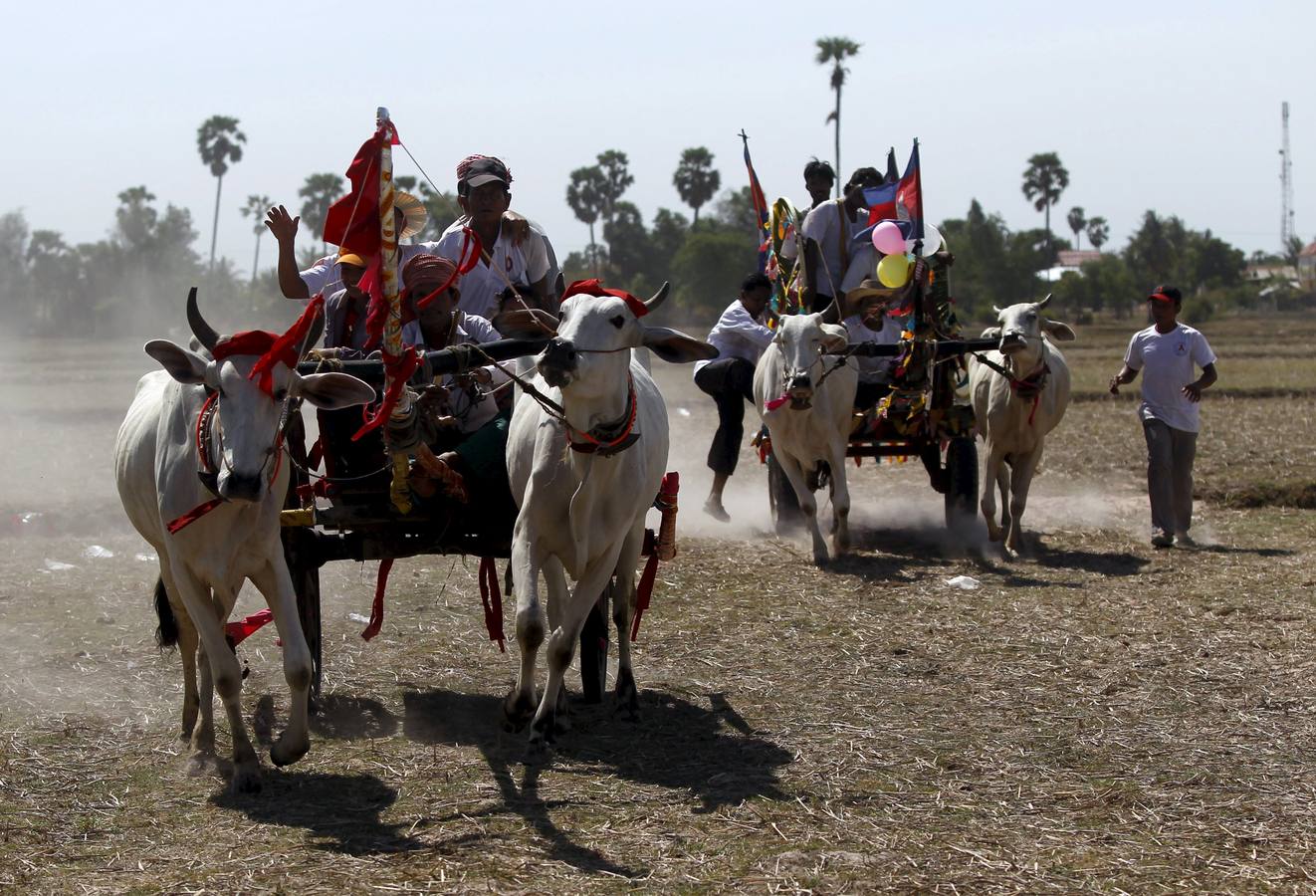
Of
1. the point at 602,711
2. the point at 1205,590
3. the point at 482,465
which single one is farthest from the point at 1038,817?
the point at 1205,590

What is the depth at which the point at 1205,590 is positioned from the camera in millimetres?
9367

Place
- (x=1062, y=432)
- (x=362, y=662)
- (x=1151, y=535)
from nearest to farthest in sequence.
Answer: (x=362, y=662) → (x=1151, y=535) → (x=1062, y=432)

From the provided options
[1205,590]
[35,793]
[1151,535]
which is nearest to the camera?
[35,793]

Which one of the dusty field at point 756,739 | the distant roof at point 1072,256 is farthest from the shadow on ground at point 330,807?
the distant roof at point 1072,256

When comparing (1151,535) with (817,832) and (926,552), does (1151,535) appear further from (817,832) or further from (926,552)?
(817,832)

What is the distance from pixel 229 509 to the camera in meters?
5.84

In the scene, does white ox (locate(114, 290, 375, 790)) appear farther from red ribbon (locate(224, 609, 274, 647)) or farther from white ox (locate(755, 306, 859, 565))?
white ox (locate(755, 306, 859, 565))

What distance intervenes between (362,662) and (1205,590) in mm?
5069

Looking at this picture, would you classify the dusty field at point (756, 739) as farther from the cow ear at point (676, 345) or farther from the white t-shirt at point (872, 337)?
the cow ear at point (676, 345)

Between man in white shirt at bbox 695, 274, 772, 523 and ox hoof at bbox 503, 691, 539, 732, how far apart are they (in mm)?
5919

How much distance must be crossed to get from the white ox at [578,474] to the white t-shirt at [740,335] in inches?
203

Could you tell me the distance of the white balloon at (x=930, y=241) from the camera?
461 inches

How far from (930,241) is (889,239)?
54cm

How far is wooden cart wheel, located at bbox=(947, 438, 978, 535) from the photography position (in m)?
12.0
